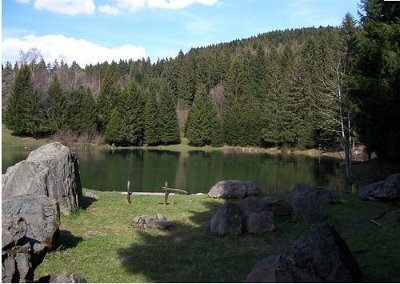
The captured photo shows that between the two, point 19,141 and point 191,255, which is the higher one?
point 191,255

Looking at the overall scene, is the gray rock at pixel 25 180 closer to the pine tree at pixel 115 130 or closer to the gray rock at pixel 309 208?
the gray rock at pixel 309 208

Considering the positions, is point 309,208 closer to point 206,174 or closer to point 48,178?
point 48,178

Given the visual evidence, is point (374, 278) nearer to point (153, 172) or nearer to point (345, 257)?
point (345, 257)

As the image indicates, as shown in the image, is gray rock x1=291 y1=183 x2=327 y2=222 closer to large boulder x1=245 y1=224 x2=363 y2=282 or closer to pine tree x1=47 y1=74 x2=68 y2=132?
large boulder x1=245 y1=224 x2=363 y2=282

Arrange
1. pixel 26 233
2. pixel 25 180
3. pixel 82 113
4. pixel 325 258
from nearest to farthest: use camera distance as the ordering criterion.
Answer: pixel 325 258, pixel 26 233, pixel 25 180, pixel 82 113

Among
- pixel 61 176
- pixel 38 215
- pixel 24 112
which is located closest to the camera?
pixel 38 215

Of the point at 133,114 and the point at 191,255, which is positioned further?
the point at 133,114

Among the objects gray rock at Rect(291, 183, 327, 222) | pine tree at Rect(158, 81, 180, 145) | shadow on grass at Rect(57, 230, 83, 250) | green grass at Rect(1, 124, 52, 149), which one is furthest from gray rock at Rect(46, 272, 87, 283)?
pine tree at Rect(158, 81, 180, 145)

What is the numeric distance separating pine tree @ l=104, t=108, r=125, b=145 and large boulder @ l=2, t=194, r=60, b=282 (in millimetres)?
63991

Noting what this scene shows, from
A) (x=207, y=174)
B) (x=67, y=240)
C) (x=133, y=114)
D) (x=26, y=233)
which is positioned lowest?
(x=207, y=174)

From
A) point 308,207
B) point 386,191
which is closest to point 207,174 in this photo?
point 386,191

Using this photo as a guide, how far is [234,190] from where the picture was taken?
2277 centimetres

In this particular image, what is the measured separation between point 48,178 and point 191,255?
7455 mm

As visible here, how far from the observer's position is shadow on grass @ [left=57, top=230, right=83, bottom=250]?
45.1ft
